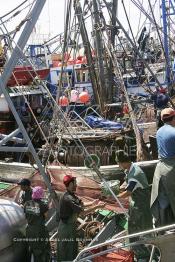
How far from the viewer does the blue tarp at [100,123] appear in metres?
11.0

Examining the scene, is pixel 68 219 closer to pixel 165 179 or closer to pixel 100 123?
pixel 165 179

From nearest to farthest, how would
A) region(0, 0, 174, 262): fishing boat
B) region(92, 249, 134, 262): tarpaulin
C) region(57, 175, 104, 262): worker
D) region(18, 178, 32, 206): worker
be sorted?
region(92, 249, 134, 262): tarpaulin, region(57, 175, 104, 262): worker, region(0, 0, 174, 262): fishing boat, region(18, 178, 32, 206): worker

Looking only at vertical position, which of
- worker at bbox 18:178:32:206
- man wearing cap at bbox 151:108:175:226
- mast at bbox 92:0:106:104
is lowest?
worker at bbox 18:178:32:206

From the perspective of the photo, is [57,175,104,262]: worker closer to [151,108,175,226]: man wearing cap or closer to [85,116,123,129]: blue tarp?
[151,108,175,226]: man wearing cap

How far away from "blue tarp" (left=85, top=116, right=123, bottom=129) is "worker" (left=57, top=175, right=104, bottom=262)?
527 cm

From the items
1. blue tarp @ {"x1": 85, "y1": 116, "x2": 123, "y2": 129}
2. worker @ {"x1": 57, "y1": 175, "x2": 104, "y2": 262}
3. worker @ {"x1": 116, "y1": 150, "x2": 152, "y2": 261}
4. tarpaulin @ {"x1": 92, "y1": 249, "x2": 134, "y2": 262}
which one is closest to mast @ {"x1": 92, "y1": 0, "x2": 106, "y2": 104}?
blue tarp @ {"x1": 85, "y1": 116, "x2": 123, "y2": 129}

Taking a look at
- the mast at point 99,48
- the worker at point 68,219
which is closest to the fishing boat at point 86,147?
the mast at point 99,48

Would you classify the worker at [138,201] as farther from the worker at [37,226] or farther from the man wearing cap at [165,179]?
the worker at [37,226]

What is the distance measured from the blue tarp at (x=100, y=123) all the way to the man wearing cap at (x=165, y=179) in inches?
244

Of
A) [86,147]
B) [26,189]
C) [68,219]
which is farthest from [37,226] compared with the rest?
[86,147]

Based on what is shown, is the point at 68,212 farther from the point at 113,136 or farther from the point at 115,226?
the point at 113,136

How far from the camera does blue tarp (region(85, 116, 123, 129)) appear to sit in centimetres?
1099

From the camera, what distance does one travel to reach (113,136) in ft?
34.4

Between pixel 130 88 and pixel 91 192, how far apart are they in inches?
641
